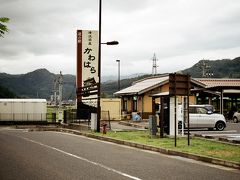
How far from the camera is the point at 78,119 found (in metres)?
36.9

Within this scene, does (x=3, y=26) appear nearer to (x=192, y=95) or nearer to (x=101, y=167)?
(x=101, y=167)

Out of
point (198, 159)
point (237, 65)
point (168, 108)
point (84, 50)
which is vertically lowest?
point (198, 159)

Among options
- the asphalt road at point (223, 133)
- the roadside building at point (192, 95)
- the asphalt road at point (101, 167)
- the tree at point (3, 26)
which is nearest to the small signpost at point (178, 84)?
the asphalt road at point (101, 167)

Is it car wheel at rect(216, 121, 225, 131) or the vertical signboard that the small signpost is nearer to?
car wheel at rect(216, 121, 225, 131)

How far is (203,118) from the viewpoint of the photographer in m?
26.3

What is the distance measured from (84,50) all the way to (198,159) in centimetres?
2337

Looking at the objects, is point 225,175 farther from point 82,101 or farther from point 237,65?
point 237,65

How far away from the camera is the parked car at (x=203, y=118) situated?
26.2 meters

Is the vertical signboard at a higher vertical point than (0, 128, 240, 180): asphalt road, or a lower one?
higher

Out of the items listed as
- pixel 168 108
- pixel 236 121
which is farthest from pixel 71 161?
pixel 236 121

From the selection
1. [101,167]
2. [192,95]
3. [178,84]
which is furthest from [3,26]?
[192,95]

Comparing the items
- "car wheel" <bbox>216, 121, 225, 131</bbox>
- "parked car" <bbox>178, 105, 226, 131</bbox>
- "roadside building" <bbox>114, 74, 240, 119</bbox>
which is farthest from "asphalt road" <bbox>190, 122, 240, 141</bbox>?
"roadside building" <bbox>114, 74, 240, 119</bbox>

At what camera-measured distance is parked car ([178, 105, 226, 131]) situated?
2625cm

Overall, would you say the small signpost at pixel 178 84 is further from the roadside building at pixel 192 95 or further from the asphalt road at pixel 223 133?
the roadside building at pixel 192 95
